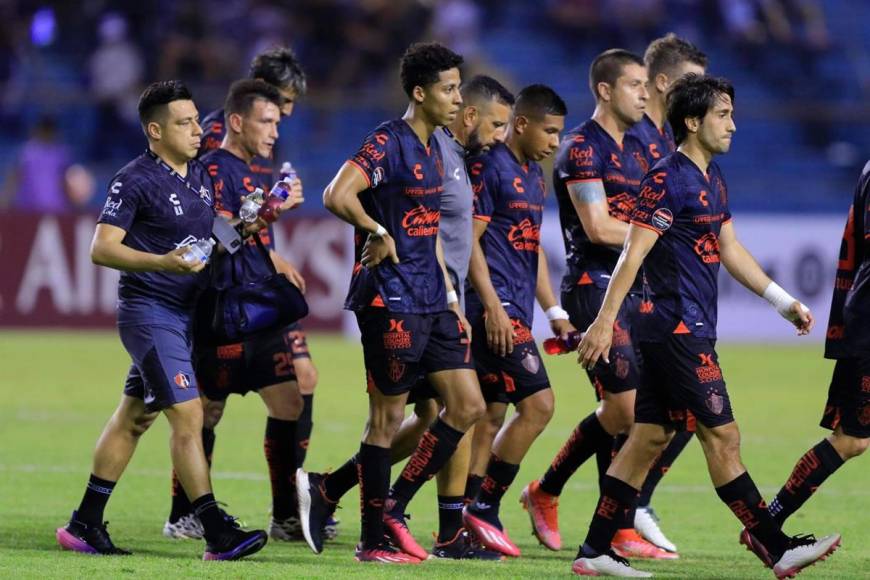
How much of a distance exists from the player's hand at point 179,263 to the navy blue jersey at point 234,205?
4.41 ft

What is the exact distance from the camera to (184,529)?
8500 millimetres

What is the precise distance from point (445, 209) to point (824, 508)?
3262 millimetres

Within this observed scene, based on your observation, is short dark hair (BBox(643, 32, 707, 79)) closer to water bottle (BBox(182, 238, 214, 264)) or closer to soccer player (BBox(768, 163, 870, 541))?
soccer player (BBox(768, 163, 870, 541))

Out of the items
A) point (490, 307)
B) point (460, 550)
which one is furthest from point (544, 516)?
point (490, 307)

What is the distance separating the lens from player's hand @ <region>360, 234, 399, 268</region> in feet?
24.2

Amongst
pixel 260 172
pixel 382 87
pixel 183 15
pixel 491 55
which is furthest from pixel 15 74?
pixel 260 172

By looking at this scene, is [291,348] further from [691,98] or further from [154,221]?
[691,98]

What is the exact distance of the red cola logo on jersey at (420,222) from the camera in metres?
7.61

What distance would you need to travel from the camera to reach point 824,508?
9.58 m

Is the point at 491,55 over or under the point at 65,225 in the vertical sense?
over

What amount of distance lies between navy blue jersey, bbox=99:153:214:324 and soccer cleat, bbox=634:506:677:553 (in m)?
2.61

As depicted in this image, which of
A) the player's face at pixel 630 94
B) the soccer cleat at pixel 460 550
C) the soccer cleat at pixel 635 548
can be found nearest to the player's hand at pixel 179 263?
the soccer cleat at pixel 460 550

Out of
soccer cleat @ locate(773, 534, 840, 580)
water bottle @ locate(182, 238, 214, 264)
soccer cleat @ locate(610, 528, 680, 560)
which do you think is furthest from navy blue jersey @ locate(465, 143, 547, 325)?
soccer cleat @ locate(773, 534, 840, 580)

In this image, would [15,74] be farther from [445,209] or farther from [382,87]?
[445,209]
